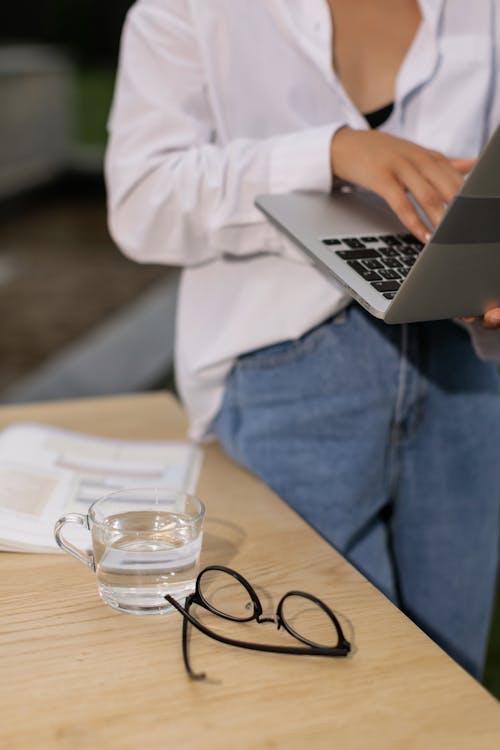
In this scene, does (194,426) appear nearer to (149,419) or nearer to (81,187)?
(149,419)

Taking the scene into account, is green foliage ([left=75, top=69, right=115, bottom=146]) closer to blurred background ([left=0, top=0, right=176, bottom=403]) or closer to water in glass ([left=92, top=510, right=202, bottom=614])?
blurred background ([left=0, top=0, right=176, bottom=403])

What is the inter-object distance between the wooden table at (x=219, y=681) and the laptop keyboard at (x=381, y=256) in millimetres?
245

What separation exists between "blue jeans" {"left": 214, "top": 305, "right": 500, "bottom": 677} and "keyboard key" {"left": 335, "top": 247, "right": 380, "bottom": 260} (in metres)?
0.21

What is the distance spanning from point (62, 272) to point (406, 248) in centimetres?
472

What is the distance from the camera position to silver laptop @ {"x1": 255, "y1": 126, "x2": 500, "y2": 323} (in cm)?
63

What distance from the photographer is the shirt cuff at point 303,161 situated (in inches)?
34.6

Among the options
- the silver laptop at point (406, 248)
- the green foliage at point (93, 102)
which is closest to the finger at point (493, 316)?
the silver laptop at point (406, 248)

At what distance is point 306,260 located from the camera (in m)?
0.96

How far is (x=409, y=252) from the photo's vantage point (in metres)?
0.80

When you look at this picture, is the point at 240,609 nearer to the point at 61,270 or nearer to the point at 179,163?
the point at 179,163

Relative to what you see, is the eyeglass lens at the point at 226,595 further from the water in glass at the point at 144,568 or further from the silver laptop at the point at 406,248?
the silver laptop at the point at 406,248

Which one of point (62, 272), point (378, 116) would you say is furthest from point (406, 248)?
point (62, 272)

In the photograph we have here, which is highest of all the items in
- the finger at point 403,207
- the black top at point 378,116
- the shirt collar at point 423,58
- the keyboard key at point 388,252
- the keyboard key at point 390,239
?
the shirt collar at point 423,58

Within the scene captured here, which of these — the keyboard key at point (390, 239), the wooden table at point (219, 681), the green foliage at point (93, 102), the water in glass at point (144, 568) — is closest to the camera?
the wooden table at point (219, 681)
